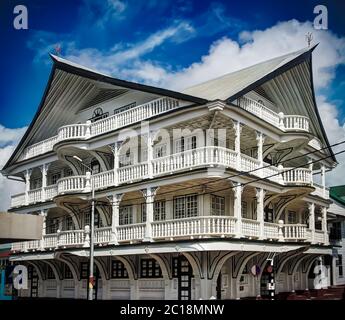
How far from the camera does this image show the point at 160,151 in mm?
12016

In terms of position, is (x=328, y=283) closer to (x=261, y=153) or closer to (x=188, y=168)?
(x=261, y=153)

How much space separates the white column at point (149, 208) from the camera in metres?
11.1

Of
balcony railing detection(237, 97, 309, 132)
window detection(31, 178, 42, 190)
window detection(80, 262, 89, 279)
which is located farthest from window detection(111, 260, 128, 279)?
balcony railing detection(237, 97, 309, 132)

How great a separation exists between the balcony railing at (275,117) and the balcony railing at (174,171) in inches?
36.2

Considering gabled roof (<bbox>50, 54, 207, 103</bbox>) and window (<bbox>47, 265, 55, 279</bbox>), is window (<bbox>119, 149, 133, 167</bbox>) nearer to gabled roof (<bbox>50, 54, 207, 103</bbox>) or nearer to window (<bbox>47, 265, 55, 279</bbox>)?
gabled roof (<bbox>50, 54, 207, 103</bbox>)

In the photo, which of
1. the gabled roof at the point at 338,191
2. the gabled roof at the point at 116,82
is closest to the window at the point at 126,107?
the gabled roof at the point at 116,82

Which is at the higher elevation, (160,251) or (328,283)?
(160,251)

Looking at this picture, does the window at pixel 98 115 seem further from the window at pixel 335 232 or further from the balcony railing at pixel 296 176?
the window at pixel 335 232

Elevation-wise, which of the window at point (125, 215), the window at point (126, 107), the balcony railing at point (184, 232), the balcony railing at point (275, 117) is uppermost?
the window at point (126, 107)

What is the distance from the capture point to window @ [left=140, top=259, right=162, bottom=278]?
11.9 meters

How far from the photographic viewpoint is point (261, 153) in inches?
439

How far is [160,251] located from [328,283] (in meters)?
3.56

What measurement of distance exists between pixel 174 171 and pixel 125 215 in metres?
2.45

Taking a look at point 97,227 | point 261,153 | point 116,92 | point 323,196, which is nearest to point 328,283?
point 323,196
